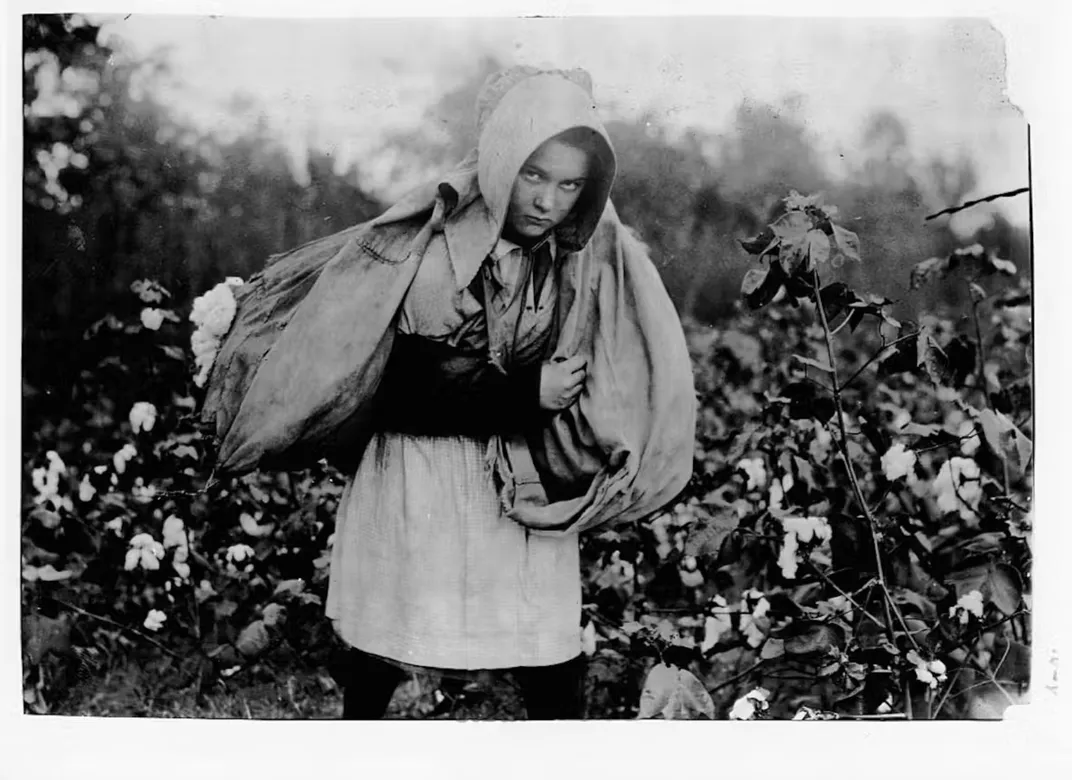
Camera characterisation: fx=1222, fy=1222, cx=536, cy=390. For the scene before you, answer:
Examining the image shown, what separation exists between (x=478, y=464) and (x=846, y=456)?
2.93ft

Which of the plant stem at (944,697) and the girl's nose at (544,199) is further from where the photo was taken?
the plant stem at (944,697)

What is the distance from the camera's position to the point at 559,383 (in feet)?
9.61

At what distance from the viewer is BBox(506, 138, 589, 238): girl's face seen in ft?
9.42

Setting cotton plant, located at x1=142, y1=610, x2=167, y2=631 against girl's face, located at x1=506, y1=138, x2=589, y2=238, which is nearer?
girl's face, located at x1=506, y1=138, x2=589, y2=238

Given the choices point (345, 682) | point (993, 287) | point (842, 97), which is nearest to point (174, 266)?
point (345, 682)

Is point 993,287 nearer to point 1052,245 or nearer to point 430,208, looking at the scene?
point 1052,245

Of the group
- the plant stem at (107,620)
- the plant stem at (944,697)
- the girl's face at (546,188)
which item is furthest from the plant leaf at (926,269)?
the plant stem at (107,620)

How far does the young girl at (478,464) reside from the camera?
9.53ft

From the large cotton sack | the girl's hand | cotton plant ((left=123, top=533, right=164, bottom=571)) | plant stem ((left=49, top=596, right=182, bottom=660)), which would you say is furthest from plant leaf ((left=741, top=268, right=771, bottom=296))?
plant stem ((left=49, top=596, right=182, bottom=660))

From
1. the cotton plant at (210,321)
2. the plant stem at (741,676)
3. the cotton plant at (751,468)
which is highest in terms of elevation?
the cotton plant at (210,321)

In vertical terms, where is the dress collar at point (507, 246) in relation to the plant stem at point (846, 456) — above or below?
above

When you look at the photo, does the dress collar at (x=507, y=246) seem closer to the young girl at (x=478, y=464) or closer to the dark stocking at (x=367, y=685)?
the young girl at (x=478, y=464)

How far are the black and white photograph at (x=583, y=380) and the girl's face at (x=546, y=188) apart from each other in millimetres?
60

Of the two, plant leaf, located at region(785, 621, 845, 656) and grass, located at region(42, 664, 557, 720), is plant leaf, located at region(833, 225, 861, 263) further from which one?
grass, located at region(42, 664, 557, 720)
